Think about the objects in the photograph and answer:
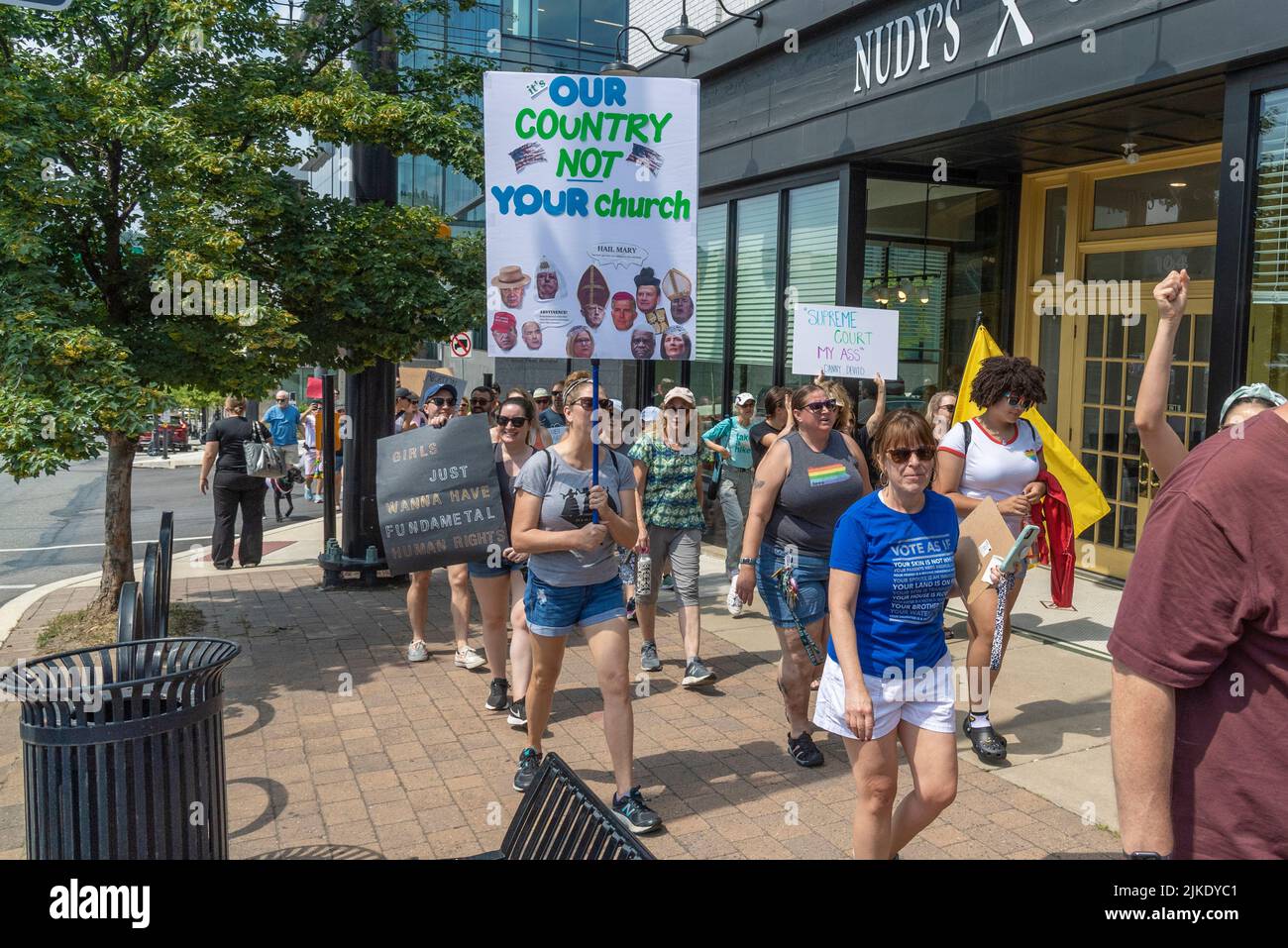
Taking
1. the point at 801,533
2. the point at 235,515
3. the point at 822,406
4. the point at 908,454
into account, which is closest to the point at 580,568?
the point at 801,533

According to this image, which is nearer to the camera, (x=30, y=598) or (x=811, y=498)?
(x=811, y=498)

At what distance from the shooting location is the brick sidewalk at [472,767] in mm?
4543

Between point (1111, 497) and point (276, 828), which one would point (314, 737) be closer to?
point (276, 828)

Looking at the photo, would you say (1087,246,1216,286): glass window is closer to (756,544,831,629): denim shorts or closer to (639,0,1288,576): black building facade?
(639,0,1288,576): black building facade

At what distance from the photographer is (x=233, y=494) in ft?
36.8

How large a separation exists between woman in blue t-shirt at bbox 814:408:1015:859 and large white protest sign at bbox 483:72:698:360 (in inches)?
58.4

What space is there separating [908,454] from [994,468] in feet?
7.08

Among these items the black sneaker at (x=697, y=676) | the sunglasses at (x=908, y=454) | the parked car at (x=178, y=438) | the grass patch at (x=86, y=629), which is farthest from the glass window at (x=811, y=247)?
the parked car at (x=178, y=438)

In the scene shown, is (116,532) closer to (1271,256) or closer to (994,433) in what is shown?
(994,433)

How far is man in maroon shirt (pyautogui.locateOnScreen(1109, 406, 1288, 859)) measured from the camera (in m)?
1.85

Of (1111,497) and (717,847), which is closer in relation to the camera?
(717,847)
